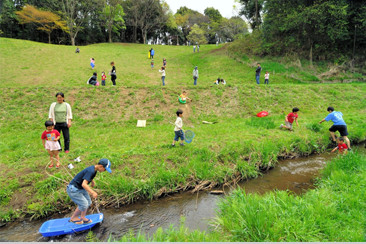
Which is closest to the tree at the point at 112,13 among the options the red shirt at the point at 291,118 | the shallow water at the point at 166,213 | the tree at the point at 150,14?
the tree at the point at 150,14

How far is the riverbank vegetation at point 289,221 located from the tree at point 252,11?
36346mm

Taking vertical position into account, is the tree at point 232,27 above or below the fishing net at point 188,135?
above

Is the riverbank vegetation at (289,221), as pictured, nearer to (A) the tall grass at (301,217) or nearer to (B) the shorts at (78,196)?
(A) the tall grass at (301,217)

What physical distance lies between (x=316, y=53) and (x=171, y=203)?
1061 inches

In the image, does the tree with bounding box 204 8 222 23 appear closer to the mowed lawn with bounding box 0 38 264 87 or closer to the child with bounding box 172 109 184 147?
the mowed lawn with bounding box 0 38 264 87

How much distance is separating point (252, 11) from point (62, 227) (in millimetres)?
41965

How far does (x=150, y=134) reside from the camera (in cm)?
999

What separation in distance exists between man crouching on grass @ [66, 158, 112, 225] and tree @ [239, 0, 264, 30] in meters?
37.8

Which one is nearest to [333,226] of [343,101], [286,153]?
[286,153]

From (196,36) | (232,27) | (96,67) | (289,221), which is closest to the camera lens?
(289,221)

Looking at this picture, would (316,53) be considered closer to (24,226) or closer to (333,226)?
(333,226)

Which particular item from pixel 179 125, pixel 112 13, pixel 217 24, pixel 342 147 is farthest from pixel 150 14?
pixel 342 147

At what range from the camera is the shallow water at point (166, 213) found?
4930 millimetres

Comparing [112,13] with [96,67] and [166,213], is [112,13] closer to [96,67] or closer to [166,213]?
[96,67]
